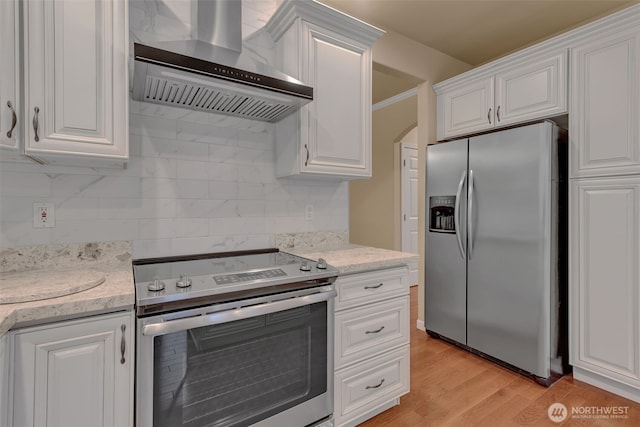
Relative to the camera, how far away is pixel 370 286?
5.93 ft

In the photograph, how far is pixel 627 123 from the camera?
6.59 feet

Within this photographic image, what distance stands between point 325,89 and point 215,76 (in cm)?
78

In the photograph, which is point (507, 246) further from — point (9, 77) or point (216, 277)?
point (9, 77)

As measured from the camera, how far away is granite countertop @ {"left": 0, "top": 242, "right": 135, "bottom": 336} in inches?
39.4

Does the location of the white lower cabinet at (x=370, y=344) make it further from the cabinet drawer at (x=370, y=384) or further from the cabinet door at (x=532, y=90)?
the cabinet door at (x=532, y=90)

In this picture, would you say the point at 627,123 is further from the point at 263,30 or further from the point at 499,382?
the point at 263,30

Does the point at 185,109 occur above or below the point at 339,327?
above

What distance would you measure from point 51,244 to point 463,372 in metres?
2.69

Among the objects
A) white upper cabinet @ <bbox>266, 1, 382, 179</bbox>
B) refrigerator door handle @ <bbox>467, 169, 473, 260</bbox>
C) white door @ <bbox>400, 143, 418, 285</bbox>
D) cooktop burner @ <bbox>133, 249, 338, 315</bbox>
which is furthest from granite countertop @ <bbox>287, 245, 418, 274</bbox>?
white door @ <bbox>400, 143, 418, 285</bbox>

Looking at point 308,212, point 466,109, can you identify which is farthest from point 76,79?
point 466,109

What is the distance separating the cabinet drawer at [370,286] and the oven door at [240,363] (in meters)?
0.11

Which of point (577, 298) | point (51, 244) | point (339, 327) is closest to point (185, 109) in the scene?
point (51, 244)

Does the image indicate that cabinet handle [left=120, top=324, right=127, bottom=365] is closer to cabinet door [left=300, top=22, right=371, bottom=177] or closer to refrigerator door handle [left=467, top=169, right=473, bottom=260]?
cabinet door [left=300, top=22, right=371, bottom=177]

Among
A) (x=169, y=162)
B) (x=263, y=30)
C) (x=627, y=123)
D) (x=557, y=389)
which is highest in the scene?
(x=263, y=30)
